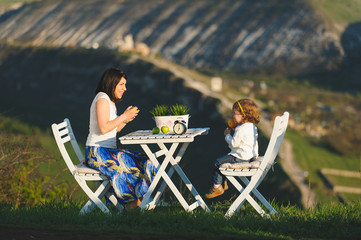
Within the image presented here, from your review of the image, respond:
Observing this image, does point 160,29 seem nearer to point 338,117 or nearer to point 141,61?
point 141,61

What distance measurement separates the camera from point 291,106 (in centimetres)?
10994

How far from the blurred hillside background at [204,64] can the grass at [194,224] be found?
73.0 m

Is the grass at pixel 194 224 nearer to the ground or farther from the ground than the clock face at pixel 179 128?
nearer to the ground

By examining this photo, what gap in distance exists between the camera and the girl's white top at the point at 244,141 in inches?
210

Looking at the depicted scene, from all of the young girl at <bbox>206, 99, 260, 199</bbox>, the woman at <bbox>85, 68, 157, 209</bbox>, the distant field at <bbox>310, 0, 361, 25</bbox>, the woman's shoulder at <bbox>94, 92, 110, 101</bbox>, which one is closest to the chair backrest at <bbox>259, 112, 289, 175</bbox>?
the young girl at <bbox>206, 99, 260, 199</bbox>

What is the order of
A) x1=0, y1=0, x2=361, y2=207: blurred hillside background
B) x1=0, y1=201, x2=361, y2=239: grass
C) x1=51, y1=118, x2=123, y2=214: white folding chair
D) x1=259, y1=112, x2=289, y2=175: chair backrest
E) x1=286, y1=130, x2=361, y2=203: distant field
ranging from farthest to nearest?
x1=0, y1=0, x2=361, y2=207: blurred hillside background, x1=286, y1=130, x2=361, y2=203: distant field, x1=51, y1=118, x2=123, y2=214: white folding chair, x1=259, y1=112, x2=289, y2=175: chair backrest, x1=0, y1=201, x2=361, y2=239: grass

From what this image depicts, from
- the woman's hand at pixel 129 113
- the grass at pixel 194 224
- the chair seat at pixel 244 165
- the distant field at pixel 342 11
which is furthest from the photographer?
the distant field at pixel 342 11

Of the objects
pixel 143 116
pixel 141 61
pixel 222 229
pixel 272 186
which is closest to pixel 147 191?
pixel 222 229

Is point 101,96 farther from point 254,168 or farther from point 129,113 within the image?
point 254,168

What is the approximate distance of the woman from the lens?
5.41 meters

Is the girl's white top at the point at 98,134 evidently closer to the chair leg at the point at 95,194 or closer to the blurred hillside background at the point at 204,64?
the chair leg at the point at 95,194

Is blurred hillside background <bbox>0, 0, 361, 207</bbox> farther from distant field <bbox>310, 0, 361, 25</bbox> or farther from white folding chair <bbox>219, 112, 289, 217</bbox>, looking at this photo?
white folding chair <bbox>219, 112, 289, 217</bbox>

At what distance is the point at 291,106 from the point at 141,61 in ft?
127

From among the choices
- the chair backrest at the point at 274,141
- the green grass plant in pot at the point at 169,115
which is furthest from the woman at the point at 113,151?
the chair backrest at the point at 274,141
